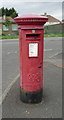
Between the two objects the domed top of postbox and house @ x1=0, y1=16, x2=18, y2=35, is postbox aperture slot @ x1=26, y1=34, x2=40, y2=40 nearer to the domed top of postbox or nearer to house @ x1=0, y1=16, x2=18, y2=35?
the domed top of postbox

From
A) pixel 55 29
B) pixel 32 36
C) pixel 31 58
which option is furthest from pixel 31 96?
pixel 55 29

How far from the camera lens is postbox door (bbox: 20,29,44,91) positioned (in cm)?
380

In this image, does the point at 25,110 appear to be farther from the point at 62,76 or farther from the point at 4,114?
the point at 62,76

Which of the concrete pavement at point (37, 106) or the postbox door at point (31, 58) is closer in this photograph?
the concrete pavement at point (37, 106)

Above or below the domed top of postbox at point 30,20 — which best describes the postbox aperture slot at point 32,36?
below

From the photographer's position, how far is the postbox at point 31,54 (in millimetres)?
3723

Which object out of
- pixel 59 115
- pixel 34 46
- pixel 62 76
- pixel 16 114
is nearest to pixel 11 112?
pixel 16 114

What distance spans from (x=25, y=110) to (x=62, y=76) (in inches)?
103

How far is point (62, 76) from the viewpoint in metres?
6.14

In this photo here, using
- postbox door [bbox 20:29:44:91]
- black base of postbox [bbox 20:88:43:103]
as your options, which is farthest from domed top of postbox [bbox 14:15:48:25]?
black base of postbox [bbox 20:88:43:103]

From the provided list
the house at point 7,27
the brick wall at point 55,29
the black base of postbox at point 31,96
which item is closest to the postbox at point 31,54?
the black base of postbox at point 31,96

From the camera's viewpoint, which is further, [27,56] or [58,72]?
[58,72]

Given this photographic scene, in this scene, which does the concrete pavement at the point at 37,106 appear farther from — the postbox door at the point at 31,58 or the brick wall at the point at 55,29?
the brick wall at the point at 55,29

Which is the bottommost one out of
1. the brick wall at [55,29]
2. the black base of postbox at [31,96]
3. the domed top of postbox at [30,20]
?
the black base of postbox at [31,96]
